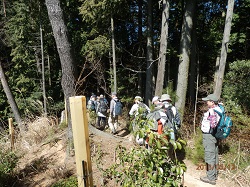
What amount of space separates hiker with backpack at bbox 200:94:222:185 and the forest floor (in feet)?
0.83

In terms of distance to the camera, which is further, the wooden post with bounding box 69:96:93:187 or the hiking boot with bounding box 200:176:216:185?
the hiking boot with bounding box 200:176:216:185

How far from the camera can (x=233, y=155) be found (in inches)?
179

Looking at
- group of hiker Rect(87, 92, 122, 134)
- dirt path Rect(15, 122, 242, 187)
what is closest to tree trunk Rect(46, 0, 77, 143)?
dirt path Rect(15, 122, 242, 187)

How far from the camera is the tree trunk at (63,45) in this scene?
13.6 ft

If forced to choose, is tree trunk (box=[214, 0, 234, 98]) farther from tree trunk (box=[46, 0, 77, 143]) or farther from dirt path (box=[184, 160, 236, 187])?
tree trunk (box=[46, 0, 77, 143])

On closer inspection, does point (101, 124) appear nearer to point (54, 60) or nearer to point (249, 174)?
point (249, 174)

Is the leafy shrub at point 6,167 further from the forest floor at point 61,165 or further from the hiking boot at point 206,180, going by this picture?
the hiking boot at point 206,180

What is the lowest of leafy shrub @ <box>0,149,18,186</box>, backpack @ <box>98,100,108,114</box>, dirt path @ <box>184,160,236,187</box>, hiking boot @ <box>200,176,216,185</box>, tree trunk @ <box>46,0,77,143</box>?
dirt path @ <box>184,160,236,187</box>

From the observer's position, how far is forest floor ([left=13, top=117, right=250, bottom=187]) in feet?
12.7

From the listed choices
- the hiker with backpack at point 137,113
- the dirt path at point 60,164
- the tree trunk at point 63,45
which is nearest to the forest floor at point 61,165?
the dirt path at point 60,164

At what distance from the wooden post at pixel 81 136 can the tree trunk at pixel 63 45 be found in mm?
2690

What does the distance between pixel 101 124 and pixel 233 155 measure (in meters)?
5.10

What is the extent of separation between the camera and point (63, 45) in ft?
14.1

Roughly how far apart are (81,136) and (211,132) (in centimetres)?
293
